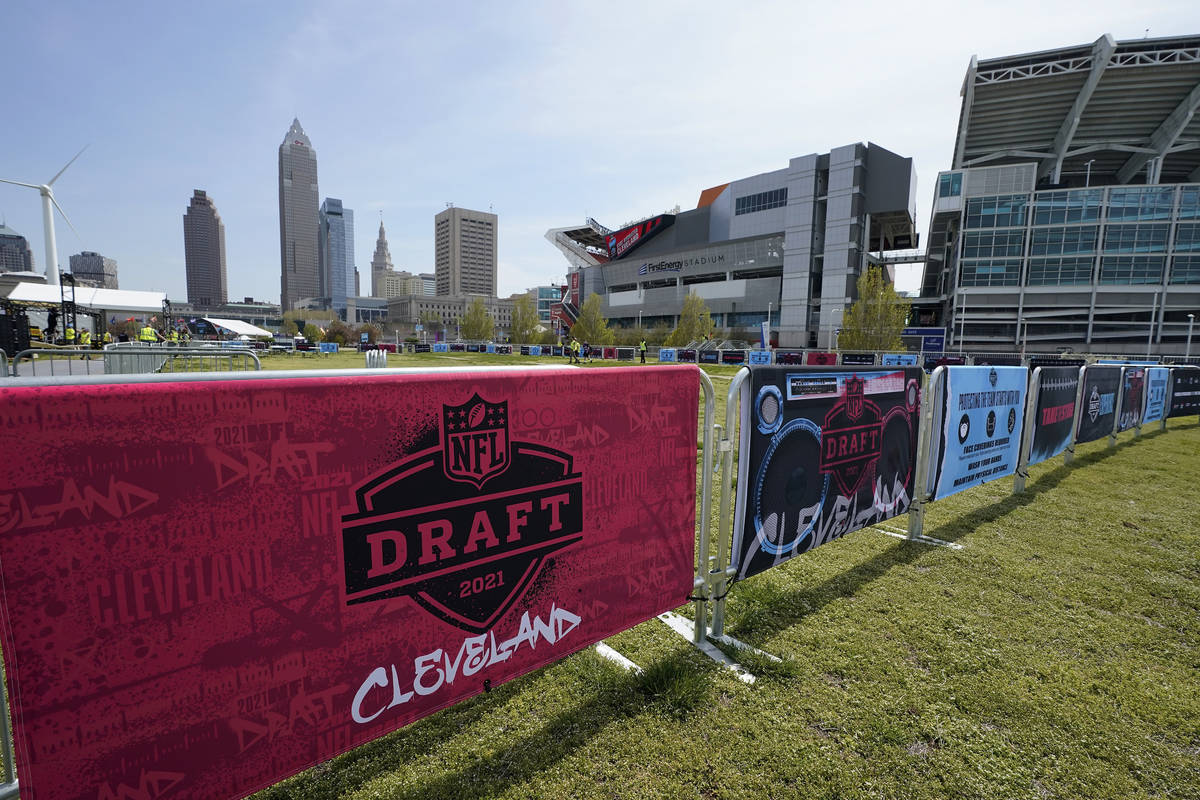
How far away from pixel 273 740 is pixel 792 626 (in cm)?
314

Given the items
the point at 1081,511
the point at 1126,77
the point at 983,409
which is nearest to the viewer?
the point at 983,409

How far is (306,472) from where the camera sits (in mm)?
1738

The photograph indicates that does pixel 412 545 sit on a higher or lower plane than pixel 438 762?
higher

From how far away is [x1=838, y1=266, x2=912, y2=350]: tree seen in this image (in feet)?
163

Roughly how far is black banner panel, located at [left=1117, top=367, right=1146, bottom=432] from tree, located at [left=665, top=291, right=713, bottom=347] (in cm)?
5572

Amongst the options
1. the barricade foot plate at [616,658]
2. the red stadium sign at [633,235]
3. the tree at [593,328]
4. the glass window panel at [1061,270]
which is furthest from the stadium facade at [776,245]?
the barricade foot plate at [616,658]

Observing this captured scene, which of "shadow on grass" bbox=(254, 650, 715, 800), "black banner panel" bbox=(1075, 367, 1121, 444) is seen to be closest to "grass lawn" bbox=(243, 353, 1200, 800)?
"shadow on grass" bbox=(254, 650, 715, 800)

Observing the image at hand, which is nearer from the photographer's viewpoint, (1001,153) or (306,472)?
(306,472)

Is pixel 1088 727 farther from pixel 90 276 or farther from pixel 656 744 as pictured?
pixel 90 276

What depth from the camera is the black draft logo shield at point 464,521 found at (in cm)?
191

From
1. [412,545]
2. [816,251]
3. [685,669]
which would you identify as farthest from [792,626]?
[816,251]

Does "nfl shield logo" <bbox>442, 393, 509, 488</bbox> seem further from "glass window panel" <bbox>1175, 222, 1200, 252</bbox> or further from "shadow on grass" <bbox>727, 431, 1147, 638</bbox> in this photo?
"glass window panel" <bbox>1175, 222, 1200, 252</bbox>

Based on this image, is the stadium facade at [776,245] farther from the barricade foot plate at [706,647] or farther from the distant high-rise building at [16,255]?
the distant high-rise building at [16,255]

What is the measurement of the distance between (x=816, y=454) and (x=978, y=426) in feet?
11.2
